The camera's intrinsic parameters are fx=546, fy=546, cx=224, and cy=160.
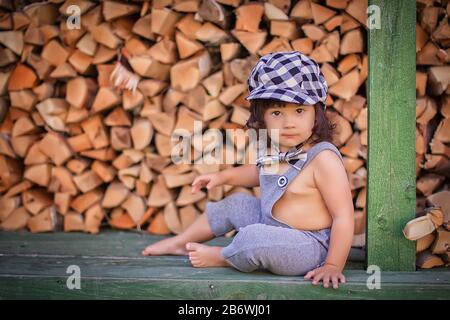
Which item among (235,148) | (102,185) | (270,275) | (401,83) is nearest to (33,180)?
(102,185)

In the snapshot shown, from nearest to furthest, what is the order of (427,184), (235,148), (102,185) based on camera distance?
(427,184) < (235,148) < (102,185)

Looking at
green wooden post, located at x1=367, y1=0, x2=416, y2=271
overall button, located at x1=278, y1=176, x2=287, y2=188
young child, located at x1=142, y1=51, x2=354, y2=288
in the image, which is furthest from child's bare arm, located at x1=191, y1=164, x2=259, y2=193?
green wooden post, located at x1=367, y1=0, x2=416, y2=271

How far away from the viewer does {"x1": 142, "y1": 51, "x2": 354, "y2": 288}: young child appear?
5.91 ft

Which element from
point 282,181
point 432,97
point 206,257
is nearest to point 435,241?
point 282,181

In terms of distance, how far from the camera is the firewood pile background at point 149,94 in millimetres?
2395

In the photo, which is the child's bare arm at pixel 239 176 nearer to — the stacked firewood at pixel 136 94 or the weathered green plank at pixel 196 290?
the stacked firewood at pixel 136 94

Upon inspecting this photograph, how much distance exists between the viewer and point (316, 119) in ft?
6.35

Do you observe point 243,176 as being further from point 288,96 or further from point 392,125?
point 392,125

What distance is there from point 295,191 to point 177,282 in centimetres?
51

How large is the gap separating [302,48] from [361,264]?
3.20ft

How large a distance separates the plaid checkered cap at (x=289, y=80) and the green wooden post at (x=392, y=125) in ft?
0.63

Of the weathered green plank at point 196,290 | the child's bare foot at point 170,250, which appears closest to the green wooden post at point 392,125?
the weathered green plank at point 196,290

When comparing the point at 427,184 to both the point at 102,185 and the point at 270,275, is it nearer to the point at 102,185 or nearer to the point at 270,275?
the point at 270,275

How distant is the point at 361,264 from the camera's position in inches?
80.0
